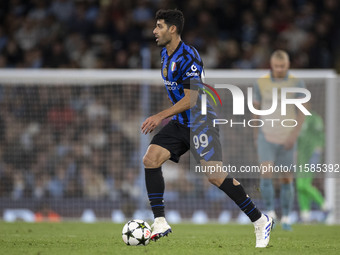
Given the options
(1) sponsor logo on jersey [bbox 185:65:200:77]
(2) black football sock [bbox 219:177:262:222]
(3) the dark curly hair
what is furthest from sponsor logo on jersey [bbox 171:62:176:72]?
(2) black football sock [bbox 219:177:262:222]

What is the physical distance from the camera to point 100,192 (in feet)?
42.7

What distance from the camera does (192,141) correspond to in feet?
23.1

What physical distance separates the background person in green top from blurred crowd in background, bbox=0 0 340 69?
3384 mm

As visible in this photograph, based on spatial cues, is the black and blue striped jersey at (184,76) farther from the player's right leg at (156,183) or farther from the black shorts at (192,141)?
the player's right leg at (156,183)

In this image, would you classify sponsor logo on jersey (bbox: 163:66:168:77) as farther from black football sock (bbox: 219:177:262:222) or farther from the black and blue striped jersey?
black football sock (bbox: 219:177:262:222)

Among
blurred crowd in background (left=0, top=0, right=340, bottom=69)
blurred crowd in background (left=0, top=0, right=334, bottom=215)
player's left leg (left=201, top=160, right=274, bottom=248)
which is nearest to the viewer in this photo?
player's left leg (left=201, top=160, right=274, bottom=248)

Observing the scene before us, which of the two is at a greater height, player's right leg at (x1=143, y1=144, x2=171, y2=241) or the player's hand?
the player's hand

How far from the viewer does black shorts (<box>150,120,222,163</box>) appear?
22.7 ft

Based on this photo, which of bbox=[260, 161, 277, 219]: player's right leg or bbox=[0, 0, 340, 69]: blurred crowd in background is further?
bbox=[0, 0, 340, 69]: blurred crowd in background

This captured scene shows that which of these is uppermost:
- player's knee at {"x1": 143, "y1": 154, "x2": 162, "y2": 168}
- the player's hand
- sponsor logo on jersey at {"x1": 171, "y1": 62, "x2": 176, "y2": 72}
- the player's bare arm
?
sponsor logo on jersey at {"x1": 171, "y1": 62, "x2": 176, "y2": 72}

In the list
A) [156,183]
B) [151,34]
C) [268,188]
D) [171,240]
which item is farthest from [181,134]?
[151,34]

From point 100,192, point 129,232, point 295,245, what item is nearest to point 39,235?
point 129,232

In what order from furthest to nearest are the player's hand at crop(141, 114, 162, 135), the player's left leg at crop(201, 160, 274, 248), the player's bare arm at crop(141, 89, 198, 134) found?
the player's left leg at crop(201, 160, 274, 248), the player's bare arm at crop(141, 89, 198, 134), the player's hand at crop(141, 114, 162, 135)

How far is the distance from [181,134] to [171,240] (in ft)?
4.45
